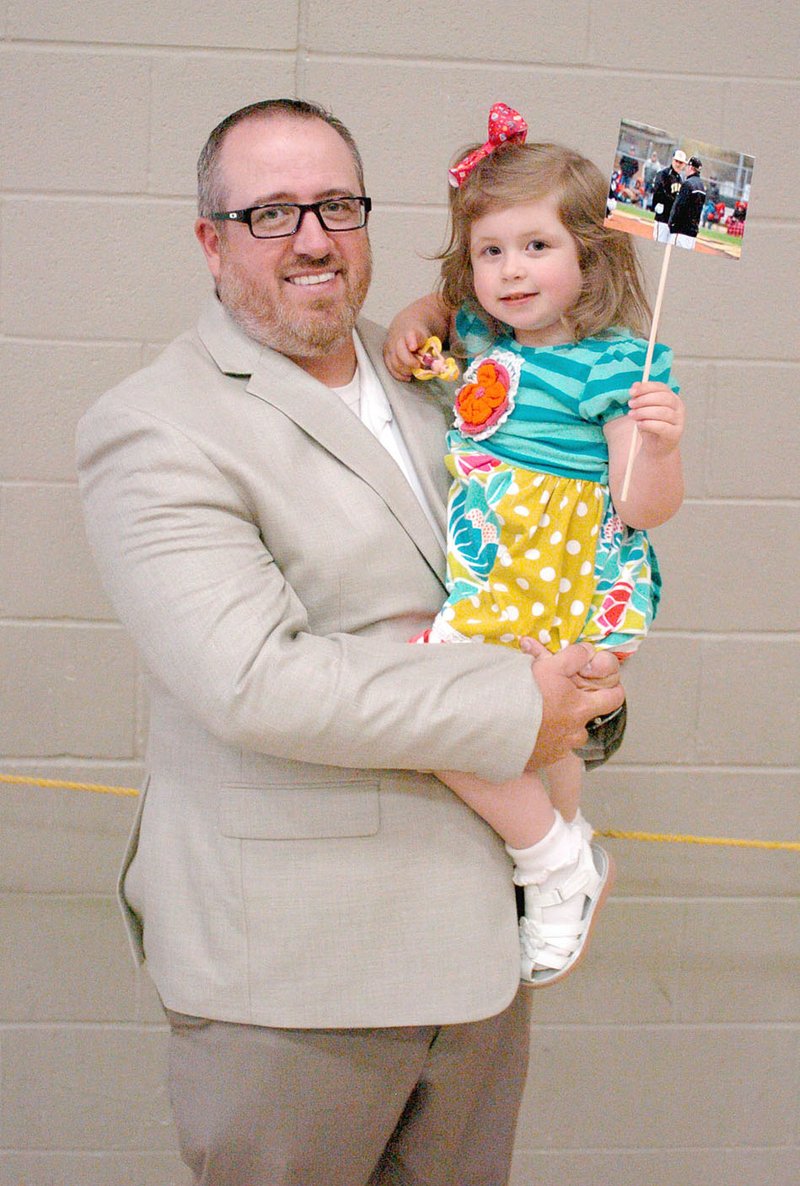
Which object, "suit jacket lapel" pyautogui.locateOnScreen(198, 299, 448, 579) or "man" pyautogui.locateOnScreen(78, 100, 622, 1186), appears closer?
"man" pyautogui.locateOnScreen(78, 100, 622, 1186)

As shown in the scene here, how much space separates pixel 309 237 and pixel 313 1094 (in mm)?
1102

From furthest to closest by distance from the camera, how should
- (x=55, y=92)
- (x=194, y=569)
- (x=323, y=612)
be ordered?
(x=55, y=92) < (x=323, y=612) < (x=194, y=569)

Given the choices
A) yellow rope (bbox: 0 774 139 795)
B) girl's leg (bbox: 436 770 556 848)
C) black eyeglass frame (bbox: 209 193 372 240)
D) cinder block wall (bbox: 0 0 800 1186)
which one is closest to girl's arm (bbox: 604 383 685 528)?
girl's leg (bbox: 436 770 556 848)

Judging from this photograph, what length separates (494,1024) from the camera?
1.68 metres

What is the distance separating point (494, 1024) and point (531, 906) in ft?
0.67

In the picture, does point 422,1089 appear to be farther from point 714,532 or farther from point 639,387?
point 714,532

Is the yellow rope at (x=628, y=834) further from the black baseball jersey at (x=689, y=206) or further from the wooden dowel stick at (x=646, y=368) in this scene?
the black baseball jersey at (x=689, y=206)

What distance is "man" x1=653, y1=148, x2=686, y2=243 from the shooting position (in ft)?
4.82

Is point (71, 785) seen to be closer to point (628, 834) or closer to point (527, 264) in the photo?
point (628, 834)

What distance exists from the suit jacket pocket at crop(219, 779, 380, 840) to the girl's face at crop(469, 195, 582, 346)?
0.66 m

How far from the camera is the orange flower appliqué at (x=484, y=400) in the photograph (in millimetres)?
1584

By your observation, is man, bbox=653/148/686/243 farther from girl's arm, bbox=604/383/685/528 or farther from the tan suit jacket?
the tan suit jacket

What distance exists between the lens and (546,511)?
1.56 metres

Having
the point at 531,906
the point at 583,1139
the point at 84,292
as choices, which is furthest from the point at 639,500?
the point at 583,1139
